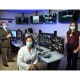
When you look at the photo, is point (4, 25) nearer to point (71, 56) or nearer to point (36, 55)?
point (36, 55)

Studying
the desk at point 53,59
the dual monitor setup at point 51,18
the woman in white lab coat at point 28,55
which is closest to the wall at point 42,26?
the dual monitor setup at point 51,18

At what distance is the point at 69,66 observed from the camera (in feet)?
9.78

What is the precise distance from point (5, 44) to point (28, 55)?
35 cm

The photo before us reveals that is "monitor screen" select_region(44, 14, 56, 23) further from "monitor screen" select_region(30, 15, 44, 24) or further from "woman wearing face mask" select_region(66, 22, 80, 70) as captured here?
"woman wearing face mask" select_region(66, 22, 80, 70)

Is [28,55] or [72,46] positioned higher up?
[72,46]

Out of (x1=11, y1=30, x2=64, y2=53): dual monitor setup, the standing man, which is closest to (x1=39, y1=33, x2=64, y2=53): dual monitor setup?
(x1=11, y1=30, x2=64, y2=53): dual monitor setup

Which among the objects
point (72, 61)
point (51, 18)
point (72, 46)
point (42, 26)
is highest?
point (51, 18)

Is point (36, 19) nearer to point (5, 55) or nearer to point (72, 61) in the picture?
point (5, 55)

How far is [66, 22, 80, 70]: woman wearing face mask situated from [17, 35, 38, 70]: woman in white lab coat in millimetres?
456

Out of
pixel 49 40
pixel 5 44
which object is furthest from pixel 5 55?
pixel 49 40

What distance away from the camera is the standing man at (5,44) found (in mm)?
2973

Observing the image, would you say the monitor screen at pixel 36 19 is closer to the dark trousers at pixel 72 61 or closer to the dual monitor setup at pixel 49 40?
the dual monitor setup at pixel 49 40

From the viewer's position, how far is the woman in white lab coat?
2965 mm

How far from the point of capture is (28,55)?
2.98 meters
